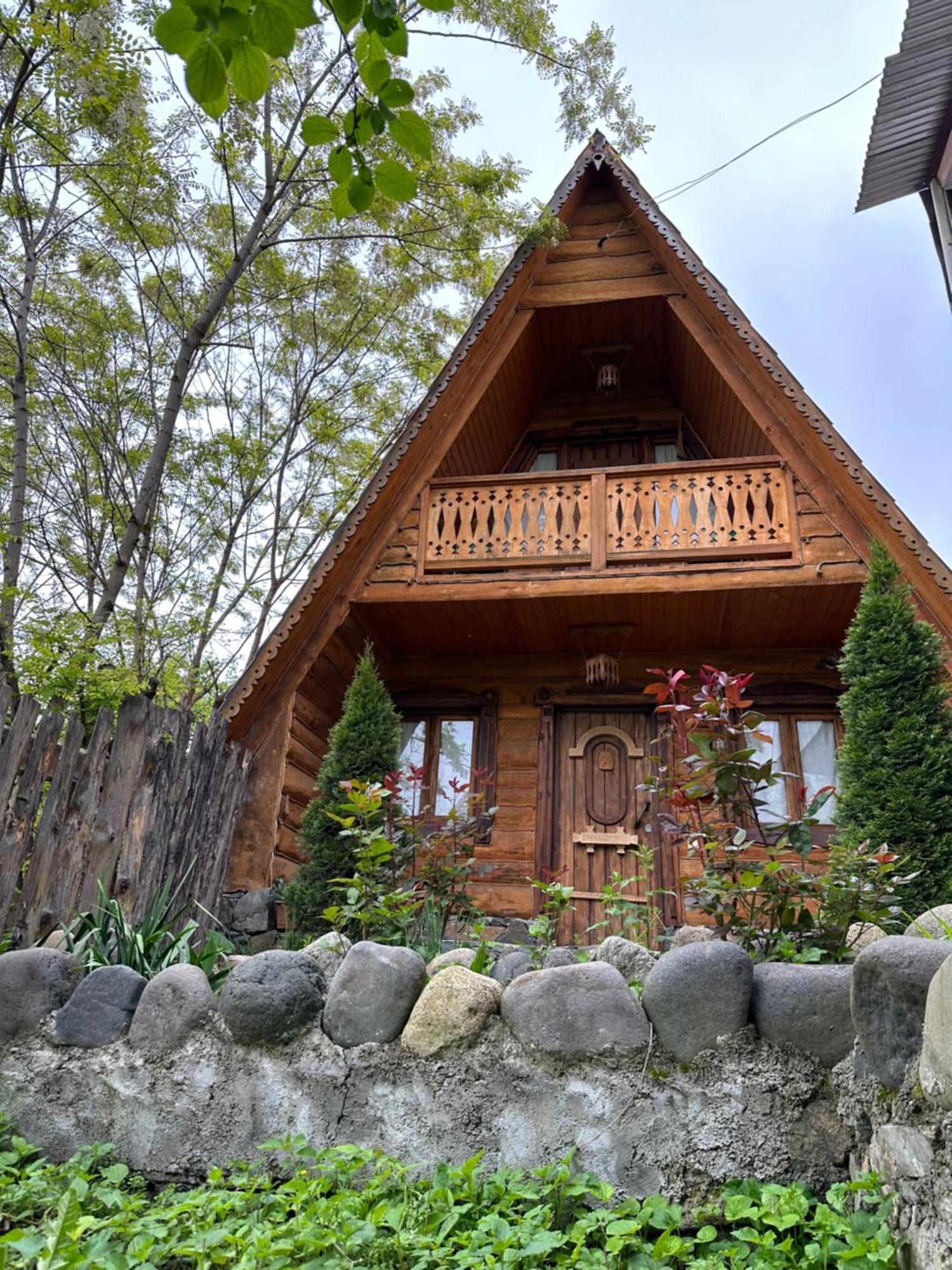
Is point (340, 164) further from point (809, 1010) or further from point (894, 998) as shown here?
point (809, 1010)

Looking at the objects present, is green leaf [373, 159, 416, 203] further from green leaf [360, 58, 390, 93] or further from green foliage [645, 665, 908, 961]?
green foliage [645, 665, 908, 961]

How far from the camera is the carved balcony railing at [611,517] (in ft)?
23.6

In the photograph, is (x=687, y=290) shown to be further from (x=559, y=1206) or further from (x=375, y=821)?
(x=559, y=1206)

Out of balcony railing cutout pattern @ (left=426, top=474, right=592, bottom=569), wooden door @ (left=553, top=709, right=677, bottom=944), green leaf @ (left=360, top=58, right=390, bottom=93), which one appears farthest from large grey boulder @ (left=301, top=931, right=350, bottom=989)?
balcony railing cutout pattern @ (left=426, top=474, right=592, bottom=569)

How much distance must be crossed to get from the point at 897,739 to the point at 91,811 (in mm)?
4998

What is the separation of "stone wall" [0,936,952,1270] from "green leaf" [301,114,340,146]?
2.21 m

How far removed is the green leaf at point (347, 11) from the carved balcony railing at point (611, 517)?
6007 millimetres

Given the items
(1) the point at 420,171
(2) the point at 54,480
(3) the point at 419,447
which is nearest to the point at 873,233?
(1) the point at 420,171

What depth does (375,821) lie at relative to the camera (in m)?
5.56

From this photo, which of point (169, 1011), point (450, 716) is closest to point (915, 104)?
point (450, 716)

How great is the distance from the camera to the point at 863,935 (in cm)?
306

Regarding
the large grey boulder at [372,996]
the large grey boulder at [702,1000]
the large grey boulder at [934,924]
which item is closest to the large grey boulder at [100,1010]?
the large grey boulder at [372,996]

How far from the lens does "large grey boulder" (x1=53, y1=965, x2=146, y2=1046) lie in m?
2.87

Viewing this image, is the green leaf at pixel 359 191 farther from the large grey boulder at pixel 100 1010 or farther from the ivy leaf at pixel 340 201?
the large grey boulder at pixel 100 1010
